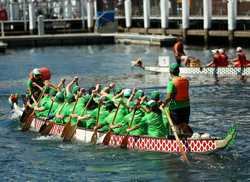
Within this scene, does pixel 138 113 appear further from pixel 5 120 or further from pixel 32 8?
pixel 32 8

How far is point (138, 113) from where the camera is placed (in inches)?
846

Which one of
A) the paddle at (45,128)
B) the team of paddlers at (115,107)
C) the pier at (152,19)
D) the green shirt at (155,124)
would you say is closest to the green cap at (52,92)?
the team of paddlers at (115,107)

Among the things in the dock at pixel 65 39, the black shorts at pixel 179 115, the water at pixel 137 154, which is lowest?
the water at pixel 137 154

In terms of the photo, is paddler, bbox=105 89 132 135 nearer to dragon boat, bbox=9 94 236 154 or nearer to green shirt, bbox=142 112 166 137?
dragon boat, bbox=9 94 236 154

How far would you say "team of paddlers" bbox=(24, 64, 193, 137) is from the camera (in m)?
20.5

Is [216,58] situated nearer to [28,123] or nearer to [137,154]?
[28,123]

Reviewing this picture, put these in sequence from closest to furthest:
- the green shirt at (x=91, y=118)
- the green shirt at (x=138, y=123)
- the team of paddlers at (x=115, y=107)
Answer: the team of paddlers at (x=115, y=107) < the green shirt at (x=138, y=123) < the green shirt at (x=91, y=118)

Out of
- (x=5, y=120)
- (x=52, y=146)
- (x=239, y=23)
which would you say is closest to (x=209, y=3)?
(x=239, y=23)

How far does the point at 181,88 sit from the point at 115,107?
315 cm

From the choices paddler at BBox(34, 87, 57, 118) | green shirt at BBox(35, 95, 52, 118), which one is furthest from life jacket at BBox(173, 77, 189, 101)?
green shirt at BBox(35, 95, 52, 118)

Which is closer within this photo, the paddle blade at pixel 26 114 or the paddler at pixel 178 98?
the paddler at pixel 178 98

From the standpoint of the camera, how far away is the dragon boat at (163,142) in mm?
19359

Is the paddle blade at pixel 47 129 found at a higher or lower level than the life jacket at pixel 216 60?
lower

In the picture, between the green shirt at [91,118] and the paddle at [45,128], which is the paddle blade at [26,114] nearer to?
the paddle at [45,128]
